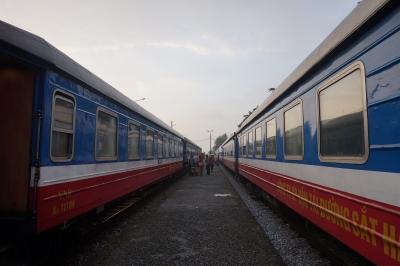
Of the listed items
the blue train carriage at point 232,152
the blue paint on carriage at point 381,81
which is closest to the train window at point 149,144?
the blue train carriage at point 232,152

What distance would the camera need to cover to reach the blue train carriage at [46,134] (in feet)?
14.6

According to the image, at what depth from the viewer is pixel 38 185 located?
4449 mm

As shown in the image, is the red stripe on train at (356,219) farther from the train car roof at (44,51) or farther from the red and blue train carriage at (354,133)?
the train car roof at (44,51)

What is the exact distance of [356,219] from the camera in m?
3.52

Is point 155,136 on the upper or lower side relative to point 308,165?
upper

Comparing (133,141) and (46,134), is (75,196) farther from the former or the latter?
(133,141)

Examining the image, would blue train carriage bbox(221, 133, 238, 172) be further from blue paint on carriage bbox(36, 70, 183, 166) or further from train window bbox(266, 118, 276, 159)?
blue paint on carriage bbox(36, 70, 183, 166)

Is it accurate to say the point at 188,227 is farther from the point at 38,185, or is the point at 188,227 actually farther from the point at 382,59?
the point at 382,59

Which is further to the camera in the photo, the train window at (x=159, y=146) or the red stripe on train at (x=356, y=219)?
the train window at (x=159, y=146)

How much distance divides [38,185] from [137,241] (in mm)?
2673

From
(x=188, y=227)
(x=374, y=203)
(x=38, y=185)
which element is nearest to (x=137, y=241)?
(x=188, y=227)

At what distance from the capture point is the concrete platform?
5.48m

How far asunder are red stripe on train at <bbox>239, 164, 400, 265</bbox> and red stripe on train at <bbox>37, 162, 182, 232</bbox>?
3.63 metres

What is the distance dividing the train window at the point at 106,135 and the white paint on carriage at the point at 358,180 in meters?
3.81
